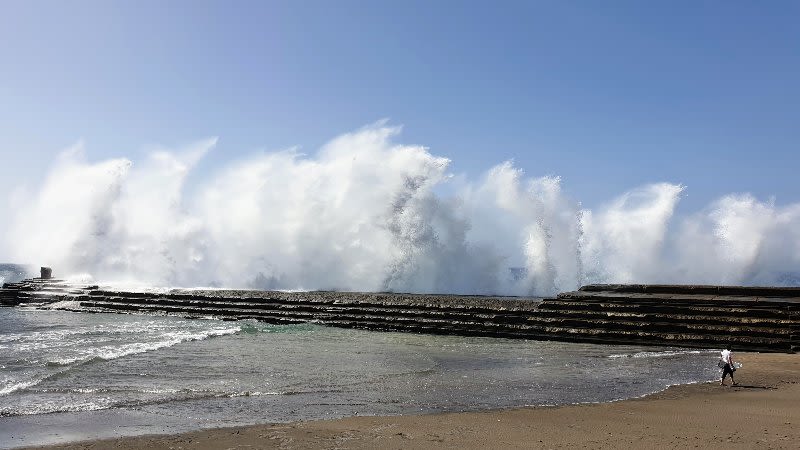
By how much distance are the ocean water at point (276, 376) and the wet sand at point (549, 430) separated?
748 mm

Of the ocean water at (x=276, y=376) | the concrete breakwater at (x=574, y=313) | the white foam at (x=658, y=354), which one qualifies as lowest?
the white foam at (x=658, y=354)

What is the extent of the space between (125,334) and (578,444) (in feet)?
63.6

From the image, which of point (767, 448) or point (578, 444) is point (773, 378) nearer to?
point (767, 448)

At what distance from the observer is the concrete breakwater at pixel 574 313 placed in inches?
810

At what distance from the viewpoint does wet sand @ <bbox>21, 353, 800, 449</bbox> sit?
7961mm

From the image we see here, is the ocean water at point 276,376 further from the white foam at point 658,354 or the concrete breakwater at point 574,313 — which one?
the concrete breakwater at point 574,313

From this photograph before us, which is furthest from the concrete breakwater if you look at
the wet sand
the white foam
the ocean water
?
the wet sand

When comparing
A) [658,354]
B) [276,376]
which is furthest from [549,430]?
[658,354]


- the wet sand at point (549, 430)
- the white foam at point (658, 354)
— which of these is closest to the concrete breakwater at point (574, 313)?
the white foam at point (658, 354)

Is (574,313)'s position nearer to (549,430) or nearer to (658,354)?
(658,354)

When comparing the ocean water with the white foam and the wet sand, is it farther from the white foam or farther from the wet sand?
the wet sand

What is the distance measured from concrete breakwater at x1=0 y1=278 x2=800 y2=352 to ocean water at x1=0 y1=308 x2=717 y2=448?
1.27m

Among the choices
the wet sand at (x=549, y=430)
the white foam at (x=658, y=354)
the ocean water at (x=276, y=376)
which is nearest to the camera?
the wet sand at (x=549, y=430)

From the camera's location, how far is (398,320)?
26.1 m
